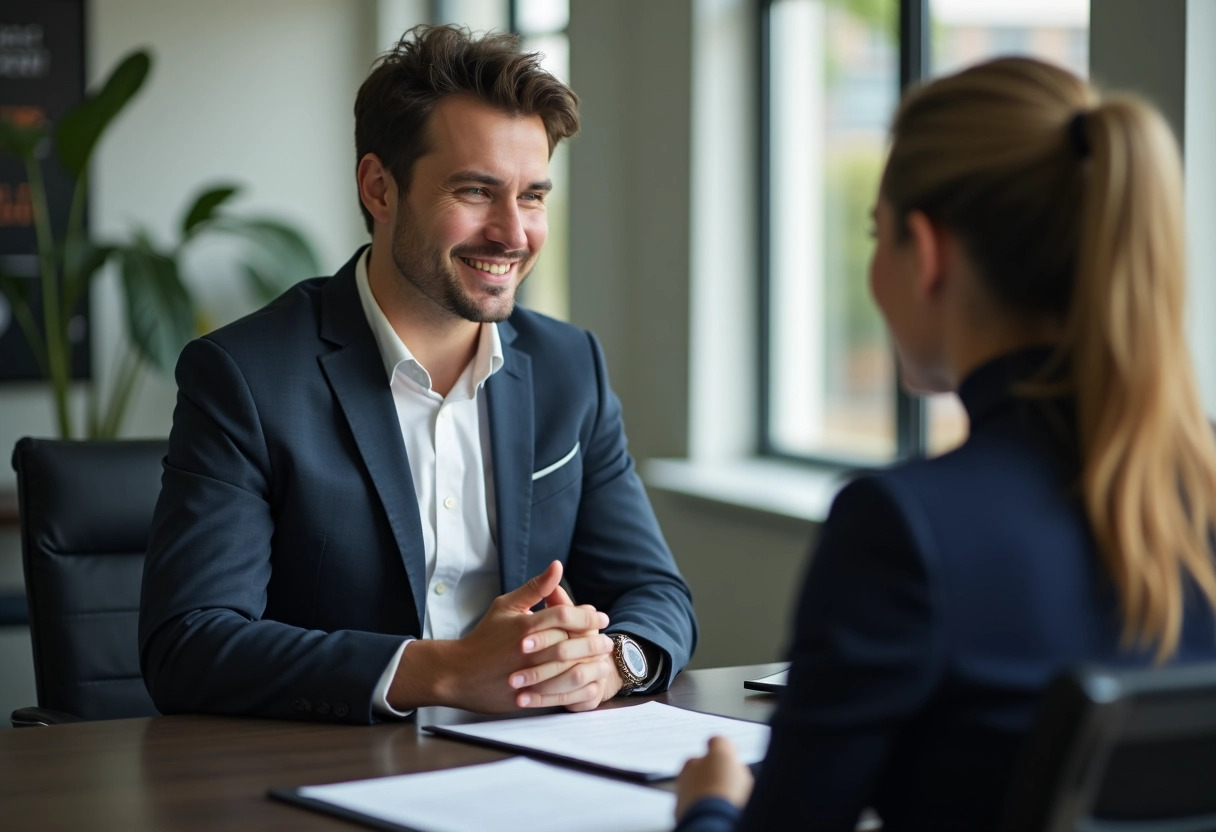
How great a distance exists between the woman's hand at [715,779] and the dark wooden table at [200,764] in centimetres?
29

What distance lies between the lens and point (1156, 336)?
0.94 meters

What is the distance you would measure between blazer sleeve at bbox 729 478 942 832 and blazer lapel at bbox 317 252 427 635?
1053 mm

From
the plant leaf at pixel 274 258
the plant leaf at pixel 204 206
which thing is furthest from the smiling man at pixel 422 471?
the plant leaf at pixel 274 258

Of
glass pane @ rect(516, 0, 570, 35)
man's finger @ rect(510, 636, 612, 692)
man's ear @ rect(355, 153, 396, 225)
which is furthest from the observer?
glass pane @ rect(516, 0, 570, 35)

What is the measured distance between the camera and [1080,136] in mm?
957

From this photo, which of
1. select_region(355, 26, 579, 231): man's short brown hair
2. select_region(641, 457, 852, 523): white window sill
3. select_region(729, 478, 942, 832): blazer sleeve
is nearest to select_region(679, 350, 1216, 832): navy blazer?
select_region(729, 478, 942, 832): blazer sleeve

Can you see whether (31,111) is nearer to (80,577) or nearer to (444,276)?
(80,577)

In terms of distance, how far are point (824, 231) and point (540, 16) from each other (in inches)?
70.5

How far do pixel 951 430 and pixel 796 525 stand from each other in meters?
0.44

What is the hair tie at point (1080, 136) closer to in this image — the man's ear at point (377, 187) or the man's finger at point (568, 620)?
the man's finger at point (568, 620)

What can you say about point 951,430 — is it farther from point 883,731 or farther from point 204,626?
point 883,731

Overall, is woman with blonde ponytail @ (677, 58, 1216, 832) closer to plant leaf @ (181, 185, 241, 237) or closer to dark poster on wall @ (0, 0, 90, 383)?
plant leaf @ (181, 185, 241, 237)

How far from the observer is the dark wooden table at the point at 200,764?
124cm

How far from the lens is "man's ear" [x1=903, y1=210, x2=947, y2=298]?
101 centimetres
